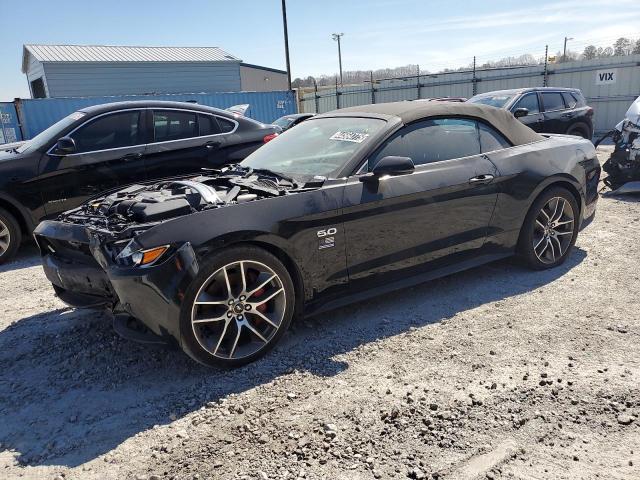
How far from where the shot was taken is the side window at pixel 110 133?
6258 millimetres

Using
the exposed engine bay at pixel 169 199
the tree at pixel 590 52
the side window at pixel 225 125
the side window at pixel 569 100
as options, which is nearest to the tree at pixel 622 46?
the tree at pixel 590 52

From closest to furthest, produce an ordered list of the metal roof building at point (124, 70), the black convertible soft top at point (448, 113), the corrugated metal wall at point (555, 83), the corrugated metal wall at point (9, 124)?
1. the black convertible soft top at point (448, 113)
2. the corrugated metal wall at point (9, 124)
3. the corrugated metal wall at point (555, 83)
4. the metal roof building at point (124, 70)

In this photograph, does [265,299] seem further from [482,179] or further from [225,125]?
[225,125]

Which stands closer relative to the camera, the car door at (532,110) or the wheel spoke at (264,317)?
the wheel spoke at (264,317)

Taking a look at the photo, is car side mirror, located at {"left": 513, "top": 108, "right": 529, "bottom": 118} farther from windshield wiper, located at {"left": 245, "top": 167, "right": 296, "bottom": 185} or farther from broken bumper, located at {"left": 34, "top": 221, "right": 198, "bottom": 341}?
broken bumper, located at {"left": 34, "top": 221, "right": 198, "bottom": 341}

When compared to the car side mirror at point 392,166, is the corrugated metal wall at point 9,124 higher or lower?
higher

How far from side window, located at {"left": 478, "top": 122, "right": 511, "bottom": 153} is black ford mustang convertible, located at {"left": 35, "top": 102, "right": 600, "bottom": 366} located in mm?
13

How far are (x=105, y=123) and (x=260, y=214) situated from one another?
406 cm

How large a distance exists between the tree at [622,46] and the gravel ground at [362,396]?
19.7m

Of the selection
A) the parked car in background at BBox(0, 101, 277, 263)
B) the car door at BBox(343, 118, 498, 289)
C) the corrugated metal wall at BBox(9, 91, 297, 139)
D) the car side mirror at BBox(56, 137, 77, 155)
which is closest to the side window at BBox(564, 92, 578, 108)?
the parked car in background at BBox(0, 101, 277, 263)

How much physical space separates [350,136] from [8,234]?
4425mm

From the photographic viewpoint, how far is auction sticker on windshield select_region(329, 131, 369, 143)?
12.7 feet

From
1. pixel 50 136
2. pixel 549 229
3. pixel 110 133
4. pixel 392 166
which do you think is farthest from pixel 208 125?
pixel 549 229

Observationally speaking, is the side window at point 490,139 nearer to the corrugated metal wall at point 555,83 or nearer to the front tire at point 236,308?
the front tire at point 236,308
